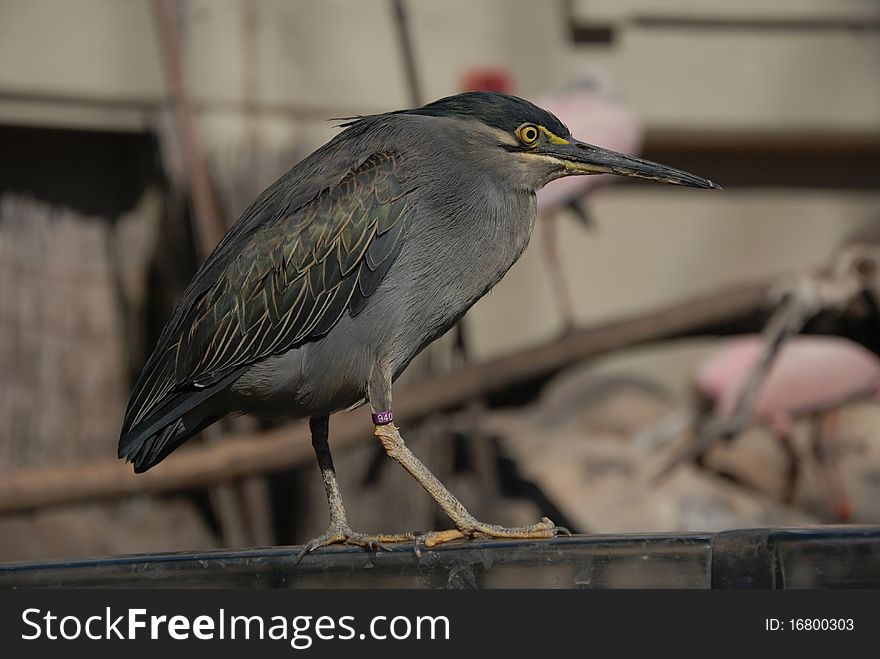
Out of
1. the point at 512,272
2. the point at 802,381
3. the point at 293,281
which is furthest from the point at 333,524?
the point at 512,272

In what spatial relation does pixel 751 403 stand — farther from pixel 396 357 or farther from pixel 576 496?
pixel 396 357

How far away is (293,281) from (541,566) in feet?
4.22

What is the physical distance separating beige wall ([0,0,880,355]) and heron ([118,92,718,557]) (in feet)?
12.7

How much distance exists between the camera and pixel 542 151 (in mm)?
3771

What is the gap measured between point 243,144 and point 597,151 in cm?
418

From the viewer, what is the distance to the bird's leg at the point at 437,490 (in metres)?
3.51

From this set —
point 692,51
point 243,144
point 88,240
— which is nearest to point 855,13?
point 692,51

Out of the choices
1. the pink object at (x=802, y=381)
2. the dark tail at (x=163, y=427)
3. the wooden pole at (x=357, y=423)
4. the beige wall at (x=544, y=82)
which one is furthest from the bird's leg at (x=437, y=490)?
the pink object at (x=802, y=381)

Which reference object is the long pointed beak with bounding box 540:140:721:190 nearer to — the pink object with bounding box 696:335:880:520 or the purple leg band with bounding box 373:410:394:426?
the purple leg band with bounding box 373:410:394:426

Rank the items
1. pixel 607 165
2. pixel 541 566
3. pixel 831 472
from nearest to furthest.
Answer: pixel 541 566, pixel 607 165, pixel 831 472

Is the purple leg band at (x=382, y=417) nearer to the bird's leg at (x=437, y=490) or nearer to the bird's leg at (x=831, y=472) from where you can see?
the bird's leg at (x=437, y=490)

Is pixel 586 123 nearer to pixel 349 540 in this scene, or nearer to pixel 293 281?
pixel 293 281

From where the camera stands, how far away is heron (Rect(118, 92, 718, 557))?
365 cm

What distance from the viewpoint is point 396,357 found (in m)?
3.67
